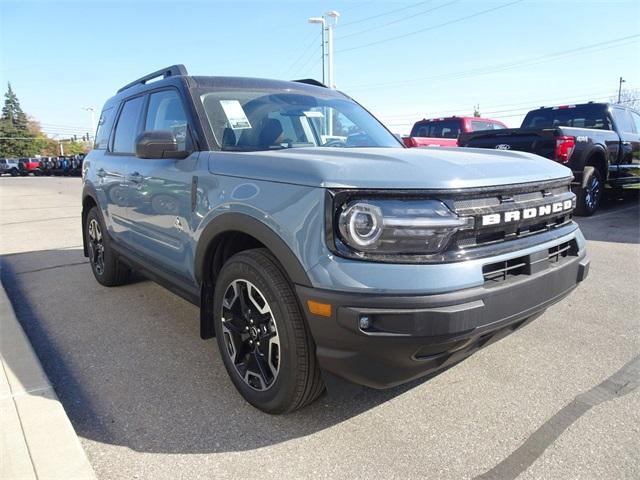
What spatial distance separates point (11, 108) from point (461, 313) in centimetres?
Result: 12137

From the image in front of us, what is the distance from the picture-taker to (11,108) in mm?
100438

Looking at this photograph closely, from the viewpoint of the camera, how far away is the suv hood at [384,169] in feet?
6.81

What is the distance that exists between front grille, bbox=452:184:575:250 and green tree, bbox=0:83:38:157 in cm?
11138

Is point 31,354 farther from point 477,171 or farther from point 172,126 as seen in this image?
point 477,171

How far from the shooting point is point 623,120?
10094mm

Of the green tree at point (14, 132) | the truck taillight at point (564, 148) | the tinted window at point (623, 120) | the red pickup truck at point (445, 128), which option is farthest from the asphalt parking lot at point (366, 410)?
the green tree at point (14, 132)

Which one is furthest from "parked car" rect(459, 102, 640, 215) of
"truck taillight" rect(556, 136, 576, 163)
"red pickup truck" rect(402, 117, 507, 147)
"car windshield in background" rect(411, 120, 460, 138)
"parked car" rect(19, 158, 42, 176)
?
"parked car" rect(19, 158, 42, 176)

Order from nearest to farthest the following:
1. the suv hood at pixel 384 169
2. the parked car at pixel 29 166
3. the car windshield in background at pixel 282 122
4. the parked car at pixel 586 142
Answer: the suv hood at pixel 384 169 → the car windshield in background at pixel 282 122 → the parked car at pixel 586 142 → the parked car at pixel 29 166

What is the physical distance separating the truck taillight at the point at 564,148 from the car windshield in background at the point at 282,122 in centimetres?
530

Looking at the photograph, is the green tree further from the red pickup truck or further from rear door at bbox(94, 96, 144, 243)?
rear door at bbox(94, 96, 144, 243)

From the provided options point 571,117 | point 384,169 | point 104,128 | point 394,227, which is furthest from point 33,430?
point 571,117

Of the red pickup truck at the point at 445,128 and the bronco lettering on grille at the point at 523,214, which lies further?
the red pickup truck at the point at 445,128

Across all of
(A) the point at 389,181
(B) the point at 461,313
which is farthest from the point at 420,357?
(A) the point at 389,181

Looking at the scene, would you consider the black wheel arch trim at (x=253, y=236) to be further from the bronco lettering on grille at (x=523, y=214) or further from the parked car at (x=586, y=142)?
the parked car at (x=586, y=142)
